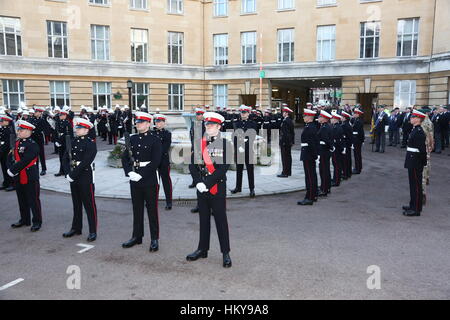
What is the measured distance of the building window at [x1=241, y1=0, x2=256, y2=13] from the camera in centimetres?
3131

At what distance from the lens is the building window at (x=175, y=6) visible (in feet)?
104

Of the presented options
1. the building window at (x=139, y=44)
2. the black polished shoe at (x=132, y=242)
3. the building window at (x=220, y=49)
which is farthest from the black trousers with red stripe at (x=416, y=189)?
the building window at (x=139, y=44)

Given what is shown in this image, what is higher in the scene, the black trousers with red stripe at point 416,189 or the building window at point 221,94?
the building window at point 221,94

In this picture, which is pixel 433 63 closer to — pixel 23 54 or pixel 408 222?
pixel 408 222

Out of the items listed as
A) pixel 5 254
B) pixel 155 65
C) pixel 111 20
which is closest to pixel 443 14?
pixel 155 65

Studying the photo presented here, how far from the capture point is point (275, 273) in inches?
201

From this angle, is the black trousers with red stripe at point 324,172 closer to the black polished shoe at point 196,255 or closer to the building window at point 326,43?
the black polished shoe at point 196,255

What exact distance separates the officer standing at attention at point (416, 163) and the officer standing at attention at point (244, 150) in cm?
349

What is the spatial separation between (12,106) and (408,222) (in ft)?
92.1

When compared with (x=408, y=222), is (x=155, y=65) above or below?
above

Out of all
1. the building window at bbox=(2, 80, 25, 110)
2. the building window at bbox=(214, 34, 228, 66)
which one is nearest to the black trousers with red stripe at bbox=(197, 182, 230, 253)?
the building window at bbox=(2, 80, 25, 110)

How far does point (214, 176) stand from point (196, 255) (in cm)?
121

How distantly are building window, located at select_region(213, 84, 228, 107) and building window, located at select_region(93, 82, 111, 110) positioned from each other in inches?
351

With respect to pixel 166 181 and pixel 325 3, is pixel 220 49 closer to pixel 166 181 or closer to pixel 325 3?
pixel 325 3
